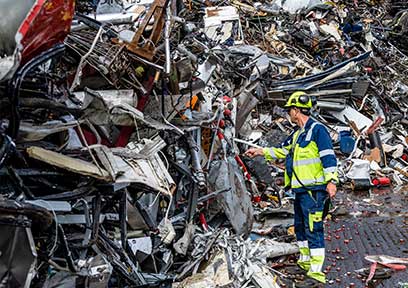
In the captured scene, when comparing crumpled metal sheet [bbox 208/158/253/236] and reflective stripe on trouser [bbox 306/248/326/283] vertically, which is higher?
crumpled metal sheet [bbox 208/158/253/236]

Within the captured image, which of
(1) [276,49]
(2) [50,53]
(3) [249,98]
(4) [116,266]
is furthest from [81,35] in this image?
(1) [276,49]

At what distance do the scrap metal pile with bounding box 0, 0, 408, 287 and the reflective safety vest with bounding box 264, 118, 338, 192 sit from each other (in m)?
0.85

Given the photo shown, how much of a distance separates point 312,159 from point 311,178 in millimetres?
197

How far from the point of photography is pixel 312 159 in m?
5.84

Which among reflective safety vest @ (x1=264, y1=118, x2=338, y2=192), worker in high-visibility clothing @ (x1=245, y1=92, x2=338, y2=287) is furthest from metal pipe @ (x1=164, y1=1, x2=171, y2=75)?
reflective safety vest @ (x1=264, y1=118, x2=338, y2=192)

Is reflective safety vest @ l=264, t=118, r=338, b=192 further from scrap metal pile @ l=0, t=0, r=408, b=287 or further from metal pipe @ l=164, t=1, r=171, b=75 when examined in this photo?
metal pipe @ l=164, t=1, r=171, b=75

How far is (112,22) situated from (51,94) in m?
2.20

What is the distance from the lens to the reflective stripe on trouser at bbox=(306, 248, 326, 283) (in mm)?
5770

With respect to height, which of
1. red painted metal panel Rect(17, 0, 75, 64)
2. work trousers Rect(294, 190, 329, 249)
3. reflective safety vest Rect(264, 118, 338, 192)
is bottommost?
work trousers Rect(294, 190, 329, 249)

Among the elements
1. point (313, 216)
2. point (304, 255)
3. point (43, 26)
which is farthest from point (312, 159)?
point (43, 26)

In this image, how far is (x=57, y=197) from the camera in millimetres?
4070

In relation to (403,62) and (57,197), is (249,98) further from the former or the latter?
(403,62)

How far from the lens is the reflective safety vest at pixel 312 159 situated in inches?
224

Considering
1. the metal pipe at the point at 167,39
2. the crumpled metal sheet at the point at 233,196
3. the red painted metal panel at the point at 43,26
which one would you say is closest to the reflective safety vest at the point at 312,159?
the crumpled metal sheet at the point at 233,196
